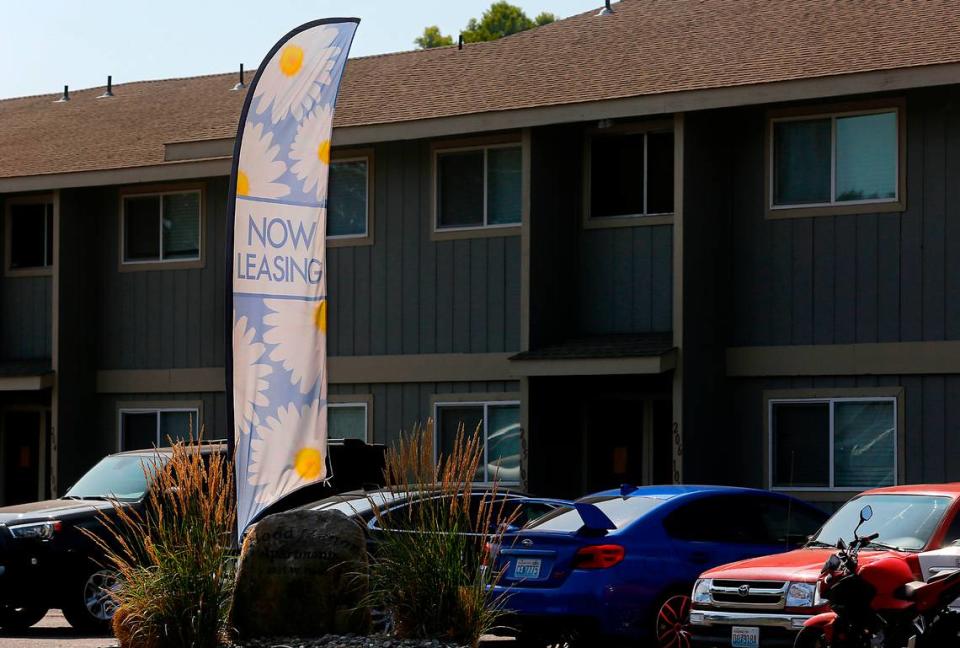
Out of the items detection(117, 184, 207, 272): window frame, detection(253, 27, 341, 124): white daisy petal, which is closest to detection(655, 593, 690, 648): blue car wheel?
detection(253, 27, 341, 124): white daisy petal

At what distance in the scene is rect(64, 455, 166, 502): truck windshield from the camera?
16891 millimetres

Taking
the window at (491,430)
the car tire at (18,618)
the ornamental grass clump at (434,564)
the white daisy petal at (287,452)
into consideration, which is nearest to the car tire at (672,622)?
the ornamental grass clump at (434,564)

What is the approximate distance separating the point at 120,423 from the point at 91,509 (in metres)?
8.33

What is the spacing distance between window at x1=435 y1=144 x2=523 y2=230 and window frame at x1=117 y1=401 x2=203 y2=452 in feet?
16.0

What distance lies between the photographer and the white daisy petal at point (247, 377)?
12.5 m

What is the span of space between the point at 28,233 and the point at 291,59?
13.8m

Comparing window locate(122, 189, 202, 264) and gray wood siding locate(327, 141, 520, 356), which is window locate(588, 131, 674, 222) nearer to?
gray wood siding locate(327, 141, 520, 356)

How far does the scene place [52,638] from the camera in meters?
15.4

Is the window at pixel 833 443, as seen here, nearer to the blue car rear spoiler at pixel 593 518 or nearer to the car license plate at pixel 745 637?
the blue car rear spoiler at pixel 593 518

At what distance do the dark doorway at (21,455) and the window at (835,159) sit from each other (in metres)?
12.8

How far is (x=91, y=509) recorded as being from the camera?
16.2 m

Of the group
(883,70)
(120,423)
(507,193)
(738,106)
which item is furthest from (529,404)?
(120,423)

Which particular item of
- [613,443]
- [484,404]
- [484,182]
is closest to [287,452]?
[484,404]

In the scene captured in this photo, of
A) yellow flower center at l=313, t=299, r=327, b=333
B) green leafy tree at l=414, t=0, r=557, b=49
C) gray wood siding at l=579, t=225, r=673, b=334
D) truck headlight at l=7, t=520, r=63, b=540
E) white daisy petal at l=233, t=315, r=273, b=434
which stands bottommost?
truck headlight at l=7, t=520, r=63, b=540
